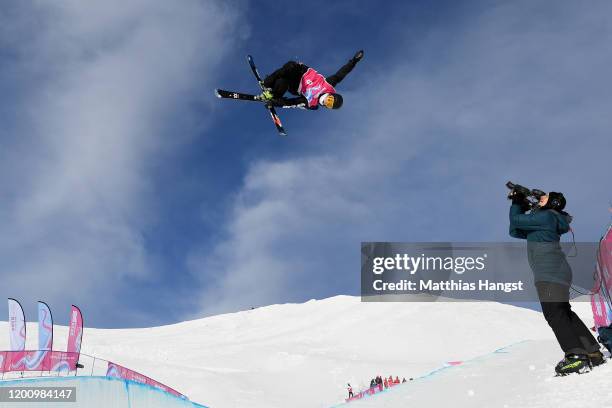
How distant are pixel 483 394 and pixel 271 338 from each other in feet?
154

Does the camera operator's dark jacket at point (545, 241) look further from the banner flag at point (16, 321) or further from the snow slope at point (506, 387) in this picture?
the banner flag at point (16, 321)

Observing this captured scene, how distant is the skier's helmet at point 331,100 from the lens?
410 inches

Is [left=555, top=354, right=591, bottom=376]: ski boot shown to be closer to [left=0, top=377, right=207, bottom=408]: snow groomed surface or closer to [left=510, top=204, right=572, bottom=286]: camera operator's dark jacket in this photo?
[left=510, top=204, right=572, bottom=286]: camera operator's dark jacket

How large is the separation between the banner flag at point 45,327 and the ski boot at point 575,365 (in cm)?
2498

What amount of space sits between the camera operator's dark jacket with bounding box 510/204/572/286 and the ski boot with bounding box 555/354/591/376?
0.71 m

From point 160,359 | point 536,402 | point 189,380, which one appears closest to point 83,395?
point 536,402

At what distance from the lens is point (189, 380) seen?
32625 millimetres

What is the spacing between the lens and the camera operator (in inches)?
228

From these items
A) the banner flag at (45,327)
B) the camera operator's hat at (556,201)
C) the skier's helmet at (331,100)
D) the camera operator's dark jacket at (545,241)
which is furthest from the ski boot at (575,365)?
the banner flag at (45,327)

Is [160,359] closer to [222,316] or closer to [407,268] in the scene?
[222,316]

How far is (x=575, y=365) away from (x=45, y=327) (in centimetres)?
2580

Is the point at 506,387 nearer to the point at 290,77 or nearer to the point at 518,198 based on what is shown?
the point at 518,198

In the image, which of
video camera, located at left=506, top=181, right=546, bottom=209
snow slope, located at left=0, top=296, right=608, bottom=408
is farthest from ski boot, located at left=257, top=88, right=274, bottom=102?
snow slope, located at left=0, top=296, right=608, bottom=408

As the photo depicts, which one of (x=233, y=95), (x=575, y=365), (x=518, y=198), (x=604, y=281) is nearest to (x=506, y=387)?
(x=575, y=365)
